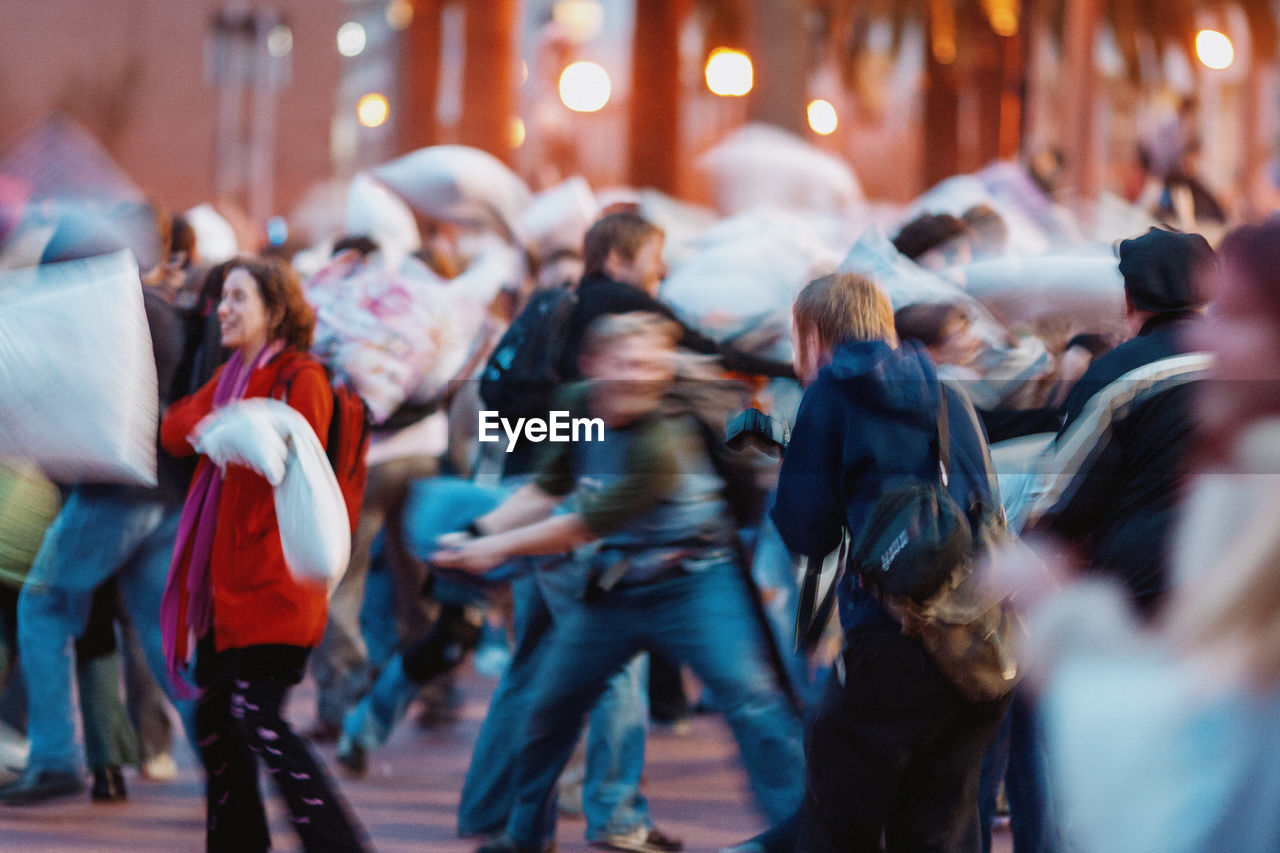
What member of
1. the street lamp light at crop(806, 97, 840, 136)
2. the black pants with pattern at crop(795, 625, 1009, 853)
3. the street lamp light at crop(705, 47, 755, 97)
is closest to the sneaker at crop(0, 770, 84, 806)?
the black pants with pattern at crop(795, 625, 1009, 853)

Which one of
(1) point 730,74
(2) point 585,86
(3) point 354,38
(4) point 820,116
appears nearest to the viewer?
(1) point 730,74

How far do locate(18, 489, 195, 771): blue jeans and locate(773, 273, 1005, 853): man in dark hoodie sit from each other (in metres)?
2.57

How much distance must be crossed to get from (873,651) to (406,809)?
269cm

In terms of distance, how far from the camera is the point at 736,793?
20.5 feet

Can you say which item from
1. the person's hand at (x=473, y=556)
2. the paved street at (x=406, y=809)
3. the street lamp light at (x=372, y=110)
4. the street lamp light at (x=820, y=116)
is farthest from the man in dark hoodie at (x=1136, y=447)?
the street lamp light at (x=372, y=110)

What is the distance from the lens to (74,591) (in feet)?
18.9

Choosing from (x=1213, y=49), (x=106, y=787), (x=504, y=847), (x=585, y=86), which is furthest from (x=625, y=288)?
(x=1213, y=49)

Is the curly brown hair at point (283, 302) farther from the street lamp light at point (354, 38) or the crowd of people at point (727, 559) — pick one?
the street lamp light at point (354, 38)

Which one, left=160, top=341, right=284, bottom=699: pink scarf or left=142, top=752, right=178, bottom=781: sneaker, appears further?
left=142, top=752, right=178, bottom=781: sneaker

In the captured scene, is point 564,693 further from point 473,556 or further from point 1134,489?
point 1134,489

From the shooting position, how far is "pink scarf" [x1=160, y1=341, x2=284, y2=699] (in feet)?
15.0

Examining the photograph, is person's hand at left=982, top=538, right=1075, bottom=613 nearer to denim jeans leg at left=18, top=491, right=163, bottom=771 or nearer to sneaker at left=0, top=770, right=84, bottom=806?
denim jeans leg at left=18, top=491, right=163, bottom=771

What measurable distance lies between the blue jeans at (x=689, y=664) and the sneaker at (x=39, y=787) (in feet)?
6.15

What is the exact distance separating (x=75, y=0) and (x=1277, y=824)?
24.6 metres
